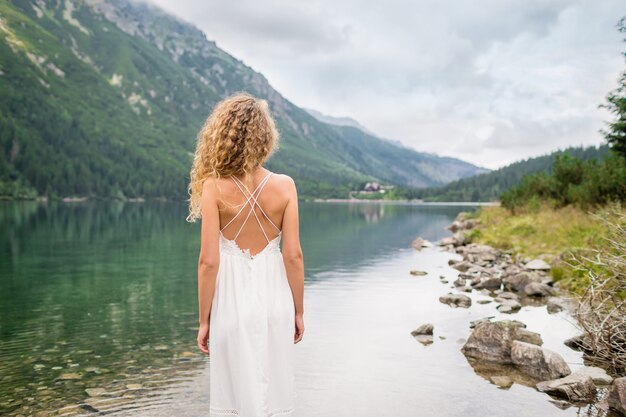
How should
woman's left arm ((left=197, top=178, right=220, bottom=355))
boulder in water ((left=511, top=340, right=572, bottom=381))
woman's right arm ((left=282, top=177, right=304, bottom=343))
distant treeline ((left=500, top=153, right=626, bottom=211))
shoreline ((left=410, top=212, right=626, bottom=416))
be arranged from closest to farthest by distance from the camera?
woman's left arm ((left=197, top=178, right=220, bottom=355))
woman's right arm ((left=282, top=177, right=304, bottom=343))
shoreline ((left=410, top=212, right=626, bottom=416))
boulder in water ((left=511, top=340, right=572, bottom=381))
distant treeline ((left=500, top=153, right=626, bottom=211))

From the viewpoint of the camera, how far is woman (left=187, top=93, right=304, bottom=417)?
16.6ft

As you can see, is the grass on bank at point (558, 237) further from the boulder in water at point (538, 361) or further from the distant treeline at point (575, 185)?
the boulder in water at point (538, 361)

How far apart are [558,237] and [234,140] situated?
2617 centimetres

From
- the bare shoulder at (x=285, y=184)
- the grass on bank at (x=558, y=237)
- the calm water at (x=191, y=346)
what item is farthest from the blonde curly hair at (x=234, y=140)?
the grass on bank at (x=558, y=237)

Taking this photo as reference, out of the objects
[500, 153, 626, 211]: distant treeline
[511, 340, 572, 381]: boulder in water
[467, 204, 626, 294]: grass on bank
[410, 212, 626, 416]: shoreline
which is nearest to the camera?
[410, 212, 626, 416]: shoreline

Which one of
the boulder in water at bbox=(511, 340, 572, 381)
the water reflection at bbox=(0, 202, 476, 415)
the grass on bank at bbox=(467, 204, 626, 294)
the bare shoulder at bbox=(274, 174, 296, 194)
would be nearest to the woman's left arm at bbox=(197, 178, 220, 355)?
the bare shoulder at bbox=(274, 174, 296, 194)

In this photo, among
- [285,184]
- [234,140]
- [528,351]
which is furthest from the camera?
[528,351]

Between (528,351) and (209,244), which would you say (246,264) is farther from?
(528,351)

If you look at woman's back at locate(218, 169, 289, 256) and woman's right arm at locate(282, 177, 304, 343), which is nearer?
woman's back at locate(218, 169, 289, 256)

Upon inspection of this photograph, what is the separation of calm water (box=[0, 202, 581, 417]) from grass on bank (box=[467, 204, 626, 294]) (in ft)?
10.5

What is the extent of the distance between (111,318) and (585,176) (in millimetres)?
34090

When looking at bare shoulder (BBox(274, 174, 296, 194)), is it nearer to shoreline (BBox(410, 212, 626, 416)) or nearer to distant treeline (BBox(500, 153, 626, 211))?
shoreline (BBox(410, 212, 626, 416))

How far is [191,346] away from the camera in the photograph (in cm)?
1281

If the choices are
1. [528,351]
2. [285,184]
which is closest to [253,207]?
[285,184]
